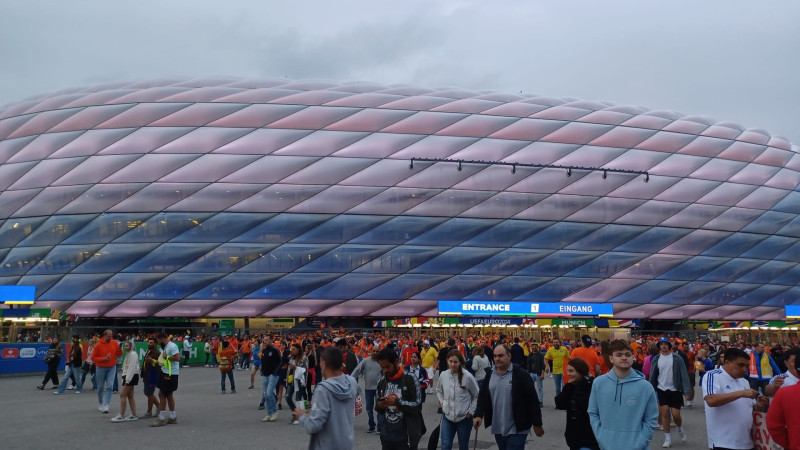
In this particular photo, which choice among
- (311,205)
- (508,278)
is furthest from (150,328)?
(508,278)

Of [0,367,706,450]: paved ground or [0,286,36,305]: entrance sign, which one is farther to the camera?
[0,286,36,305]: entrance sign

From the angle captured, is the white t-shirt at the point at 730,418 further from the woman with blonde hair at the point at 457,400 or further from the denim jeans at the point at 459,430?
the denim jeans at the point at 459,430

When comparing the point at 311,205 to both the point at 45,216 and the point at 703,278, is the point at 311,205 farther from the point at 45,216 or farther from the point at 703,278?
the point at 703,278

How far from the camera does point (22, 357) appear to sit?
1041 inches

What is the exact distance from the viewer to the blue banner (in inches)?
1018

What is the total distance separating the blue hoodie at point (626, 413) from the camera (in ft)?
18.1

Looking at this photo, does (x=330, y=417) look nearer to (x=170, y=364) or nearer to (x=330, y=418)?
(x=330, y=418)

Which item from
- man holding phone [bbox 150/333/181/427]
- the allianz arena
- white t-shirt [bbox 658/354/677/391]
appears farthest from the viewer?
the allianz arena

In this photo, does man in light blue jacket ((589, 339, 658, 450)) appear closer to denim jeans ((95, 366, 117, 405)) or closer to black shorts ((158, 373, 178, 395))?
black shorts ((158, 373, 178, 395))

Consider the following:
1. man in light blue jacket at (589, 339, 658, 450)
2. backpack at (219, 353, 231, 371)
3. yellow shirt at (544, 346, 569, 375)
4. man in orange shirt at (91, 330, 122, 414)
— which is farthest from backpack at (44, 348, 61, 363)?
man in light blue jacket at (589, 339, 658, 450)

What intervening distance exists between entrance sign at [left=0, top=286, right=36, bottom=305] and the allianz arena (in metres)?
1.04

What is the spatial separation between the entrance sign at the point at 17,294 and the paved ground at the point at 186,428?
2288 cm

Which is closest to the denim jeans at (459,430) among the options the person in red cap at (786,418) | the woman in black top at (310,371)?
the person in red cap at (786,418)

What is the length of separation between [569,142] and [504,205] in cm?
622
